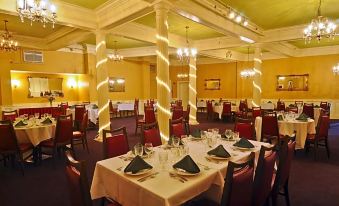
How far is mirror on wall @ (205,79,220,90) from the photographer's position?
1379 centimetres

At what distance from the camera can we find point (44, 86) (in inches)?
378

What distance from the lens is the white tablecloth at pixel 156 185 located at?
169 centimetres

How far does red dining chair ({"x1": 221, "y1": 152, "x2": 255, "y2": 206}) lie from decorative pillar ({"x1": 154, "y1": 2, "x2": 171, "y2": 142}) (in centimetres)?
312

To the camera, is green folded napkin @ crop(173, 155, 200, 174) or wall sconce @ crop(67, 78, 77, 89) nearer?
green folded napkin @ crop(173, 155, 200, 174)

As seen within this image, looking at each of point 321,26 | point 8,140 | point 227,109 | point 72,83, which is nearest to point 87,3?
point 8,140

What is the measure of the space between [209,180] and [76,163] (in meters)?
1.13

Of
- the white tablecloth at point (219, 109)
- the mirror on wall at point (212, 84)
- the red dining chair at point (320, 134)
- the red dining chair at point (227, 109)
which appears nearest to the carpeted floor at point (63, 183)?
the red dining chair at point (320, 134)

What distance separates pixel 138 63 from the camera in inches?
512

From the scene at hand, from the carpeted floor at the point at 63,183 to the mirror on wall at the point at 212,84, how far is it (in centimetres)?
902

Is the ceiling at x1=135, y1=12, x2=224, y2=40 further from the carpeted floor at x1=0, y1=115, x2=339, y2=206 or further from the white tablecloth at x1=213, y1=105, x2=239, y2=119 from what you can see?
the carpeted floor at x1=0, y1=115, x2=339, y2=206

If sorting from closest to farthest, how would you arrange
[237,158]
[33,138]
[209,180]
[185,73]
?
[209,180] < [237,158] < [33,138] < [185,73]

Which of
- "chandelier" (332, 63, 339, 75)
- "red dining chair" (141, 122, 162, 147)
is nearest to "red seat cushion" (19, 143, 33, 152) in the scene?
"red dining chair" (141, 122, 162, 147)

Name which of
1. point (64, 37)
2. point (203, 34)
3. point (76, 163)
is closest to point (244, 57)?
point (203, 34)

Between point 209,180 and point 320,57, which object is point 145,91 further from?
point 209,180
